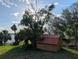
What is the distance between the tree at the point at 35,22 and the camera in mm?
1579

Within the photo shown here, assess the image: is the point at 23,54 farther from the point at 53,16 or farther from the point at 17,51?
the point at 53,16

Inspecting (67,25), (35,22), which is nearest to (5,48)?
(35,22)

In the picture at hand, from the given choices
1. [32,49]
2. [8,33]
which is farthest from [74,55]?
[8,33]

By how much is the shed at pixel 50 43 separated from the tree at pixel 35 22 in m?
0.06

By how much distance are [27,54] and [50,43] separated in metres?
0.26

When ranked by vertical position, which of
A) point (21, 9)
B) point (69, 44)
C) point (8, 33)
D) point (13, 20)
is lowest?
point (69, 44)

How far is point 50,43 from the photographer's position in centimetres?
158

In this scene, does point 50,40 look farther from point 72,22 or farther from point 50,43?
point 72,22

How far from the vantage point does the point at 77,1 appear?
163 centimetres

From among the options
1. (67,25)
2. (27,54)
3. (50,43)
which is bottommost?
(27,54)

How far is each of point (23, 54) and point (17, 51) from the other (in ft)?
0.22

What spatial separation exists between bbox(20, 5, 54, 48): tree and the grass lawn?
0.09m

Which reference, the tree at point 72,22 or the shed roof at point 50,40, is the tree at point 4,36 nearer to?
the shed roof at point 50,40

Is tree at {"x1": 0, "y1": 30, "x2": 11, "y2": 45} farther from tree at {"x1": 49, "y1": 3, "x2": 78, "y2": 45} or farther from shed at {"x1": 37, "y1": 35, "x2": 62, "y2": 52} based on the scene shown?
tree at {"x1": 49, "y1": 3, "x2": 78, "y2": 45}
